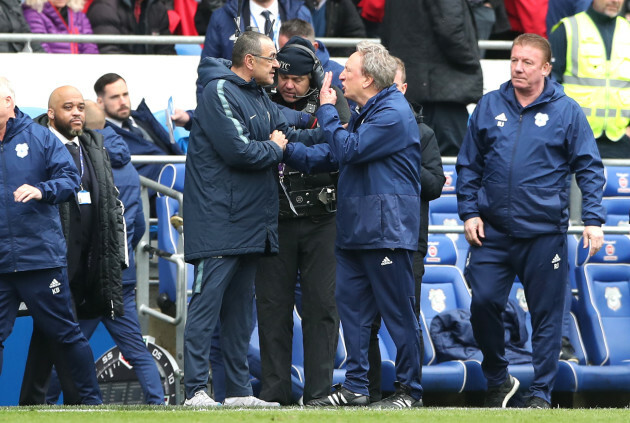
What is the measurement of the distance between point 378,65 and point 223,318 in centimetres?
174

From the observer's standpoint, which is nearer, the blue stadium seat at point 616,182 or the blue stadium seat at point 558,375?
the blue stadium seat at point 558,375

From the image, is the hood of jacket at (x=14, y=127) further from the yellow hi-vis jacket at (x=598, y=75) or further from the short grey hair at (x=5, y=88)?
the yellow hi-vis jacket at (x=598, y=75)

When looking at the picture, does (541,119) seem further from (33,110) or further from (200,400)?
(33,110)

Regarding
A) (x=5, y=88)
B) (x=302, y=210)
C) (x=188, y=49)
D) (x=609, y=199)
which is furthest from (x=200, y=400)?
(x=188, y=49)

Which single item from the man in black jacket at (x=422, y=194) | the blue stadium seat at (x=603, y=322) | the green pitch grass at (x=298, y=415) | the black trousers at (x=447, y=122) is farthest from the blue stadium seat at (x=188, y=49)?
the green pitch grass at (x=298, y=415)

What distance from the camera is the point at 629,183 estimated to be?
11.9 metres

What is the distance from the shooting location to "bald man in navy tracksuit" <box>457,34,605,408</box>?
28.0 ft

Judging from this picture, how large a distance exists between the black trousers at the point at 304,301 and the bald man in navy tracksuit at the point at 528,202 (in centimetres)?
93

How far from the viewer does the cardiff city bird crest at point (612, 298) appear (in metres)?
11.0

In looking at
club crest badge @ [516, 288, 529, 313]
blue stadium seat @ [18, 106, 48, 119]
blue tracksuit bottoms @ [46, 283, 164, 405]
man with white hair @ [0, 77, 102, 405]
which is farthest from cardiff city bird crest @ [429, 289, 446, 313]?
blue stadium seat @ [18, 106, 48, 119]

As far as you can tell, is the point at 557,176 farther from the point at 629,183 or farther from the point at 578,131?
the point at 629,183

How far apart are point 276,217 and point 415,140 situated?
93 cm

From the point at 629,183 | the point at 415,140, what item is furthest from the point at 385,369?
the point at 629,183

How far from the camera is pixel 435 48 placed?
11781 millimetres
